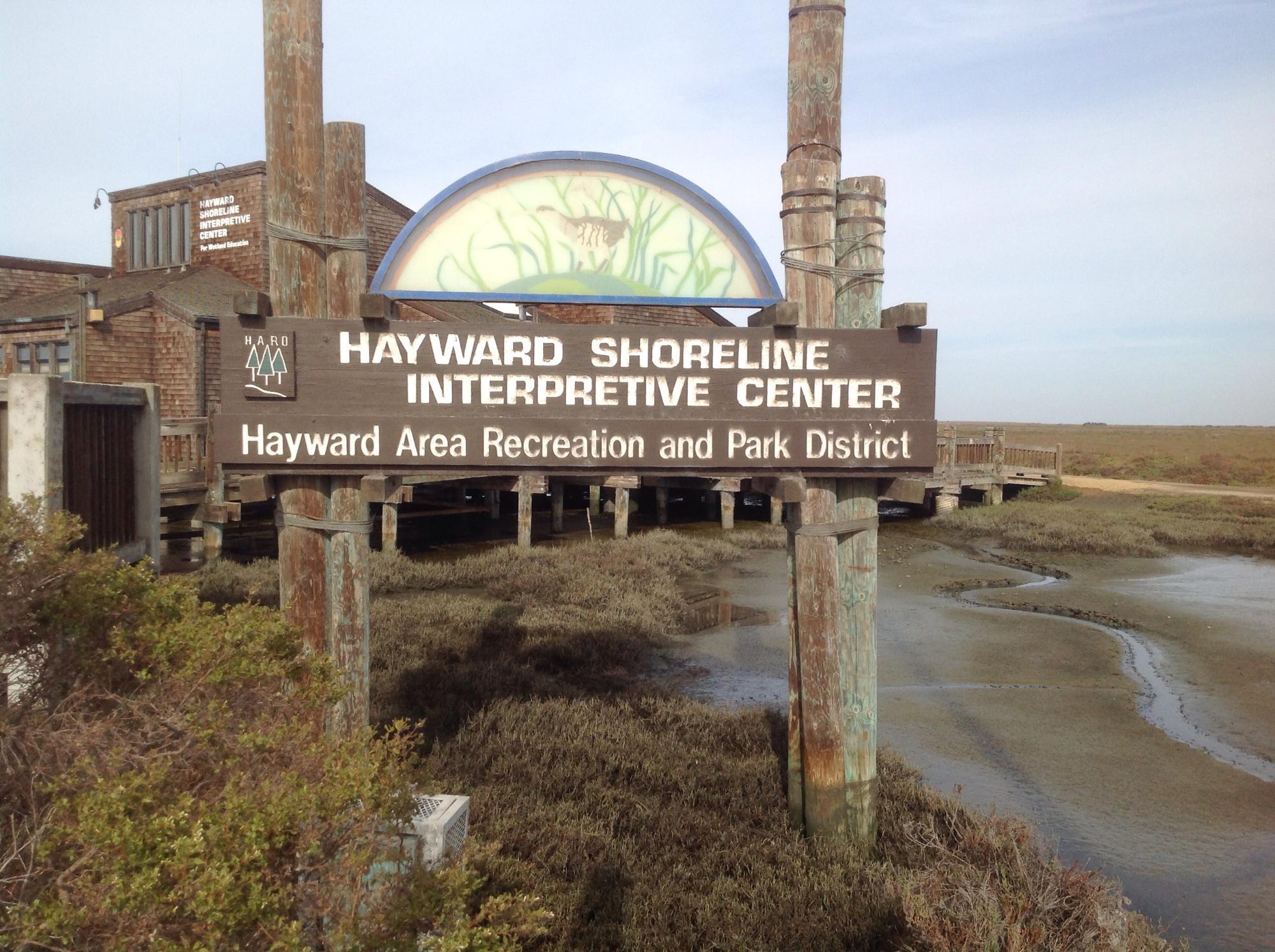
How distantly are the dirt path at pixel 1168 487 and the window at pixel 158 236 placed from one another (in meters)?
32.3

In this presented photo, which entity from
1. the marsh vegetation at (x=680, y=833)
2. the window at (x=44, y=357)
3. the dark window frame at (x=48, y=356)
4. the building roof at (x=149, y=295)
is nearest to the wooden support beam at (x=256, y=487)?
the marsh vegetation at (x=680, y=833)

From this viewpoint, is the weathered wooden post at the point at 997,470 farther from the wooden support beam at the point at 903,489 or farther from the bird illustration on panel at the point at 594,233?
the bird illustration on panel at the point at 594,233

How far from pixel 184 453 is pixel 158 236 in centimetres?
1250

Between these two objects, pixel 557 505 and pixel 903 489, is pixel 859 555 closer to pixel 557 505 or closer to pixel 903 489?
pixel 903 489

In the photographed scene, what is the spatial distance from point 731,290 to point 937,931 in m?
3.41

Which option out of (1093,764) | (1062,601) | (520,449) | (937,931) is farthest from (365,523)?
(1062,601)

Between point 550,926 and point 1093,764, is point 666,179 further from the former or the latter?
point 1093,764

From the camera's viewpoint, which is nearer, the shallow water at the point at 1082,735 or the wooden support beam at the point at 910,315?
the wooden support beam at the point at 910,315

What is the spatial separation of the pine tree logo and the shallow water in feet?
16.6

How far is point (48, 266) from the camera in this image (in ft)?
90.2

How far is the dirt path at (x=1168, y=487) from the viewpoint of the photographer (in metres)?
36.1

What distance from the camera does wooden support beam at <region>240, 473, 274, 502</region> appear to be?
473 cm

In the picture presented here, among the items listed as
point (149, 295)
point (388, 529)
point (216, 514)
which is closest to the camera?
point (216, 514)

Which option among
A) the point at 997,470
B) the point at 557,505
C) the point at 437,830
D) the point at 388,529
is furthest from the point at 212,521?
the point at 997,470
